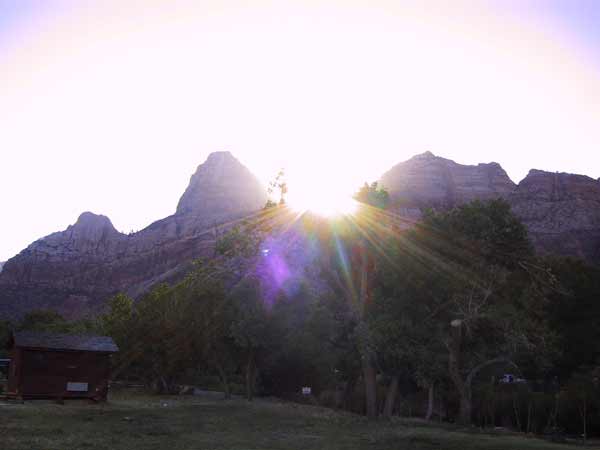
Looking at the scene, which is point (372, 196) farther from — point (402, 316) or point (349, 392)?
point (349, 392)

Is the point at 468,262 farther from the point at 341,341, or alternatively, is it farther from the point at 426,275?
the point at 341,341

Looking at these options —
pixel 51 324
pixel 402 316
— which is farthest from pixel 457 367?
pixel 51 324

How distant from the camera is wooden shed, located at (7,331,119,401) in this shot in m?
35.8

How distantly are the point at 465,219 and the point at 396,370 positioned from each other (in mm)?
8981

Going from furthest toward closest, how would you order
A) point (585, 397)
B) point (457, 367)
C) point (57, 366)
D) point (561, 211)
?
1. point (561, 211)
2. point (57, 366)
3. point (457, 367)
4. point (585, 397)

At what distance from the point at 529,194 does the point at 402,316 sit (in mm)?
112083

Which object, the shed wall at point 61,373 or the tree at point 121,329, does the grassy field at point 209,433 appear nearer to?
the shed wall at point 61,373

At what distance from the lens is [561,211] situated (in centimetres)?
12356

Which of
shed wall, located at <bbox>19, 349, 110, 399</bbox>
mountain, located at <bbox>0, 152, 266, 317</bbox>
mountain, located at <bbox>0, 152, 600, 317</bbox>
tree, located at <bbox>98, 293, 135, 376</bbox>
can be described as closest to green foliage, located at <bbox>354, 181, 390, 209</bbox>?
shed wall, located at <bbox>19, 349, 110, 399</bbox>

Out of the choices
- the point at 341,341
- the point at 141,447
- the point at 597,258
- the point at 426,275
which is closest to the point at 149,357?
the point at 341,341

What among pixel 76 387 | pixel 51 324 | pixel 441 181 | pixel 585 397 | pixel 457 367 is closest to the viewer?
pixel 585 397

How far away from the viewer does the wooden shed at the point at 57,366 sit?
35812 mm

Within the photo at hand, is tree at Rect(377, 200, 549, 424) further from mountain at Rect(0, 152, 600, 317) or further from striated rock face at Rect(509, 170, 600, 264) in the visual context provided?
mountain at Rect(0, 152, 600, 317)

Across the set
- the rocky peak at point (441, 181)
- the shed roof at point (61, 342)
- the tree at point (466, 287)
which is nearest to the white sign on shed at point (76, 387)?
the shed roof at point (61, 342)
